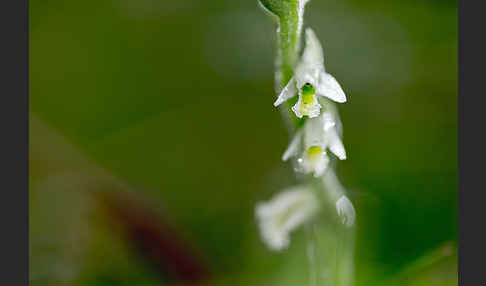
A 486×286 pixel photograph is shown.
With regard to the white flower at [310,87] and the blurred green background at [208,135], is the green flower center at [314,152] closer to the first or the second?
the white flower at [310,87]

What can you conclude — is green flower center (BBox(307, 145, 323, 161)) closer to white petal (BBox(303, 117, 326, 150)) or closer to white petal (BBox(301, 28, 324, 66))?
white petal (BBox(303, 117, 326, 150))

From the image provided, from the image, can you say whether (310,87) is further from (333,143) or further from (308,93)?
(333,143)

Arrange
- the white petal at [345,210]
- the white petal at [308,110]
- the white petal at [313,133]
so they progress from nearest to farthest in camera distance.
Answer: the white petal at [308,110], the white petal at [313,133], the white petal at [345,210]

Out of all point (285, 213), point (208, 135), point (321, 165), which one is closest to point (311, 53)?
point (321, 165)

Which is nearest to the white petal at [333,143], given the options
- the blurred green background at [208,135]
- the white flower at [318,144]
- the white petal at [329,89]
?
the white flower at [318,144]

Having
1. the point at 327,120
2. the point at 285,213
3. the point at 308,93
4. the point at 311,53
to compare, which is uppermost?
the point at 311,53
